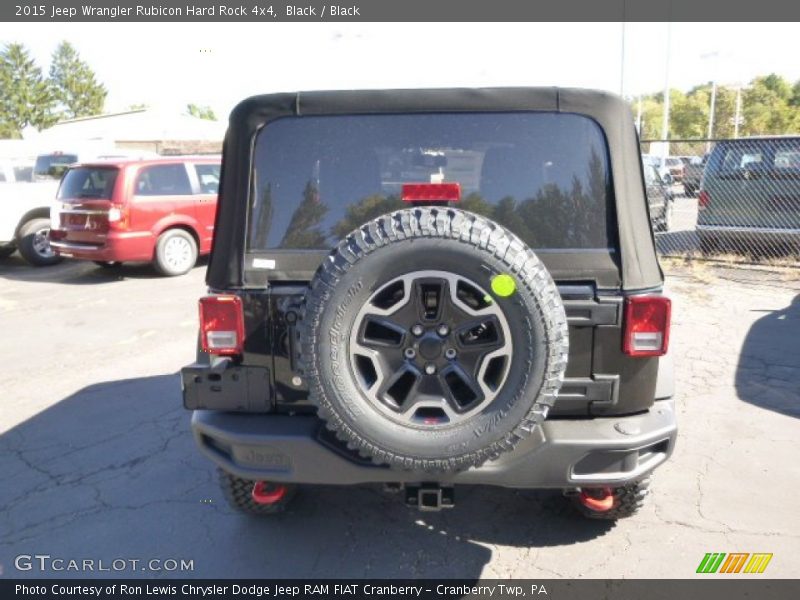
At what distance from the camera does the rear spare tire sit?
208 cm

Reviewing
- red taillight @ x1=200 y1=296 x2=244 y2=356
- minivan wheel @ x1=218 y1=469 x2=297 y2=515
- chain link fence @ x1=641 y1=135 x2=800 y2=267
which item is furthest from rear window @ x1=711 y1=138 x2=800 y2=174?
red taillight @ x1=200 y1=296 x2=244 y2=356

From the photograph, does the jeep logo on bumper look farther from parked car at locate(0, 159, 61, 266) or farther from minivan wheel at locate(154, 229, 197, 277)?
parked car at locate(0, 159, 61, 266)

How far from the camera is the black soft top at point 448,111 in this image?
7.86 ft

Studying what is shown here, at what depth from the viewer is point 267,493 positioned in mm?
2998

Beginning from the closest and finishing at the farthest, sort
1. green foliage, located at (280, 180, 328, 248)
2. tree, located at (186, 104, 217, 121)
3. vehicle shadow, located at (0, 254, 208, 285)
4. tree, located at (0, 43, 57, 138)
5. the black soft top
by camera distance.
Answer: the black soft top
green foliage, located at (280, 180, 328, 248)
vehicle shadow, located at (0, 254, 208, 285)
tree, located at (0, 43, 57, 138)
tree, located at (186, 104, 217, 121)

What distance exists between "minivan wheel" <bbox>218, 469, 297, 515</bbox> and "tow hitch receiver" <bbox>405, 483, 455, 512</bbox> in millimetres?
801

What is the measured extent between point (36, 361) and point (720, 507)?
5841mm

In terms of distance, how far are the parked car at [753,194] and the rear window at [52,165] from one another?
1207 centimetres

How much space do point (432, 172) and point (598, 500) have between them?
171 cm

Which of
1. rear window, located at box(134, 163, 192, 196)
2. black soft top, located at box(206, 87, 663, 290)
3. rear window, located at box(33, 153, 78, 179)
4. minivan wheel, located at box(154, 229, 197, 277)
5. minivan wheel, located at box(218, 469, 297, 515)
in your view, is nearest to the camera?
black soft top, located at box(206, 87, 663, 290)

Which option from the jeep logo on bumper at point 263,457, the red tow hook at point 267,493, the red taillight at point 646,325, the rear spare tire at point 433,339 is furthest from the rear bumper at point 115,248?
the red taillight at point 646,325

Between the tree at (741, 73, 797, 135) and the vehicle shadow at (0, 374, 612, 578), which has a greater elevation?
the tree at (741, 73, 797, 135)

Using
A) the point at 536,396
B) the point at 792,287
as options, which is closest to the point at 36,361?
the point at 536,396

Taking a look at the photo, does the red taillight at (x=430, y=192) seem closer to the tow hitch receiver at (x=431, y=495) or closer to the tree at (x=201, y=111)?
the tow hitch receiver at (x=431, y=495)
